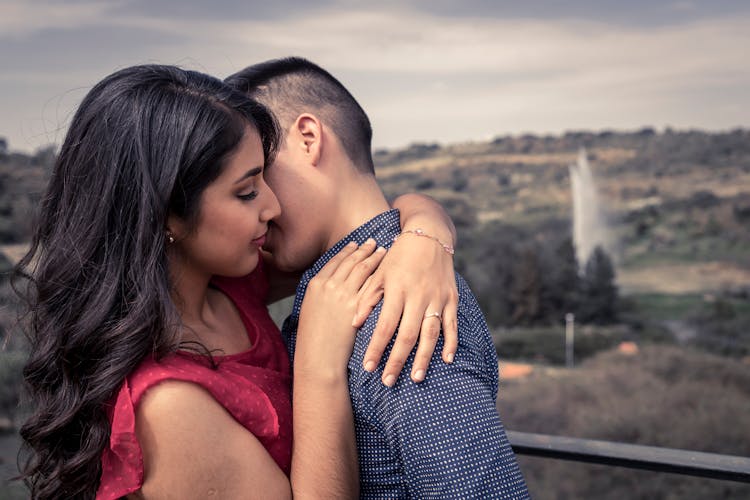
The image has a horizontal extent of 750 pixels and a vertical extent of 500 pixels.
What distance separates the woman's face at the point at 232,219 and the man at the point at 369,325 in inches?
8.4

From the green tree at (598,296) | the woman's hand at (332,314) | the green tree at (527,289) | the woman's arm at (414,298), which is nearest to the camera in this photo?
the woman's arm at (414,298)

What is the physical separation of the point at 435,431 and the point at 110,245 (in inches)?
26.9

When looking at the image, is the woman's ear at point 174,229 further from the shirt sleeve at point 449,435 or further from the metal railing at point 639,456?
the metal railing at point 639,456

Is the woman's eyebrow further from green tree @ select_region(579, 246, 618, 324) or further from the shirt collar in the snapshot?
green tree @ select_region(579, 246, 618, 324)

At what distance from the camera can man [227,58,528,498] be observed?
1.34 m

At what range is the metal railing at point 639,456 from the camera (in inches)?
69.1

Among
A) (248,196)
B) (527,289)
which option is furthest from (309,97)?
(527,289)

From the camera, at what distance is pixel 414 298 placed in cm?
150

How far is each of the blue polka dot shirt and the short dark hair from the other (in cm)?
53

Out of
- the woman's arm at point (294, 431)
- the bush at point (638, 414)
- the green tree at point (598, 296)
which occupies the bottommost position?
the green tree at point (598, 296)

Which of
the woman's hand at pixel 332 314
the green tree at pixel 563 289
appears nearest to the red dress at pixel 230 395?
the woman's hand at pixel 332 314

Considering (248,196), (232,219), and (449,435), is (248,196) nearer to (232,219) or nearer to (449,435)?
(232,219)

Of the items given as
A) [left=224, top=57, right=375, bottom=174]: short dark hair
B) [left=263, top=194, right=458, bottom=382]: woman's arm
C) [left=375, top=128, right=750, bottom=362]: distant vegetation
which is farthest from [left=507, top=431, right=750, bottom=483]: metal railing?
[left=375, top=128, right=750, bottom=362]: distant vegetation

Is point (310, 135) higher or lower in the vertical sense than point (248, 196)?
higher
